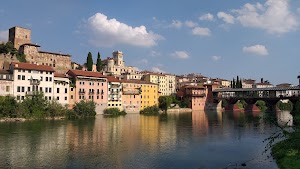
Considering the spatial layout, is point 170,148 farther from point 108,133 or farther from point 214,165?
point 108,133

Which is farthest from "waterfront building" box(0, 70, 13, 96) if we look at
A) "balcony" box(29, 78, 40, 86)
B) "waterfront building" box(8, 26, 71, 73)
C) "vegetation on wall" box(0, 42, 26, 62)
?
"waterfront building" box(8, 26, 71, 73)

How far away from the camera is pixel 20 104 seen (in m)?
57.0

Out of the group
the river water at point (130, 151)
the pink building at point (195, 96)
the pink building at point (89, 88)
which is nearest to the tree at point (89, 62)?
the pink building at point (89, 88)

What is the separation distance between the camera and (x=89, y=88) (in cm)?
7462

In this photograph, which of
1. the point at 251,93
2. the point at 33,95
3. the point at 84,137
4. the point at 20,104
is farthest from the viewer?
the point at 251,93

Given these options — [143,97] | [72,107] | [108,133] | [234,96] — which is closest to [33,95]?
[72,107]

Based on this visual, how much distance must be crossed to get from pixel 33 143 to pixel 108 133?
10738mm

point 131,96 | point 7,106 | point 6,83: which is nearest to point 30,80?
point 6,83

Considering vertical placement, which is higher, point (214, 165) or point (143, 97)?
A: point (143, 97)

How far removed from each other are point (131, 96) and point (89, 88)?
16288 millimetres

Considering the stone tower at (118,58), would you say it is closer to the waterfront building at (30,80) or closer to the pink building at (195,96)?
Answer: the pink building at (195,96)

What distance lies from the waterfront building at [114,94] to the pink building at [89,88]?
5.78 ft

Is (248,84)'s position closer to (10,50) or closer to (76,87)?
(76,87)

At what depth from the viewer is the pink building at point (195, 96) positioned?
109562mm
